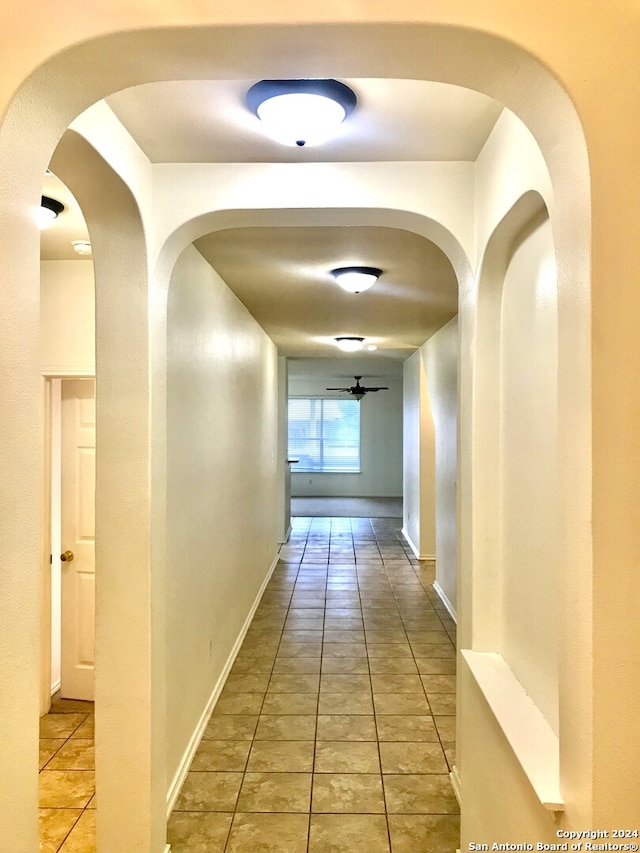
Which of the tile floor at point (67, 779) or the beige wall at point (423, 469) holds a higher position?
the beige wall at point (423, 469)

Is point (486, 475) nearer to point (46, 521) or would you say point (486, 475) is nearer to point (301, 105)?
point (301, 105)

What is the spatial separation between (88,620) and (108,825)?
169 centimetres

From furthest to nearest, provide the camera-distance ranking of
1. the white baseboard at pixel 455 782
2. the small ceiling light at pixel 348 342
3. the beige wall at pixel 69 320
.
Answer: the small ceiling light at pixel 348 342, the beige wall at pixel 69 320, the white baseboard at pixel 455 782

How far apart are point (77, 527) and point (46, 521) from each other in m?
0.22

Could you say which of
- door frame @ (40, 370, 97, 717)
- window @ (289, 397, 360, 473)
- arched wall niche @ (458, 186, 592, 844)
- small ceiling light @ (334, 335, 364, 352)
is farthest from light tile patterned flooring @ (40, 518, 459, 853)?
window @ (289, 397, 360, 473)

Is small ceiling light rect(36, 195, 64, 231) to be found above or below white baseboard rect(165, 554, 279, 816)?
above

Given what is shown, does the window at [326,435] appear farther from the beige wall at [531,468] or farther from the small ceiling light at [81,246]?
the beige wall at [531,468]

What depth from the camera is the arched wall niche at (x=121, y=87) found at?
108 centimetres

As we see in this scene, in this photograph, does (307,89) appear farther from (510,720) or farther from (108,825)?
(108,825)

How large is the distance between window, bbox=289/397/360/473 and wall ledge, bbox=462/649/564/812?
36.7ft

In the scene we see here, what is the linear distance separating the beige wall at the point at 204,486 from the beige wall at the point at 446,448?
1.74 metres

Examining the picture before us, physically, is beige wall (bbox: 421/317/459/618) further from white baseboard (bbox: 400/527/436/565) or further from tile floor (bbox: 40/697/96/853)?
tile floor (bbox: 40/697/96/853)

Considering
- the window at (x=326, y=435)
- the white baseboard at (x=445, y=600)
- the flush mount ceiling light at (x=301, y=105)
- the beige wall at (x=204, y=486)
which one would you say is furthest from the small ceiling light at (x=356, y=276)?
the window at (x=326, y=435)

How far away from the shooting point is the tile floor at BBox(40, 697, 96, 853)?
7.71ft
